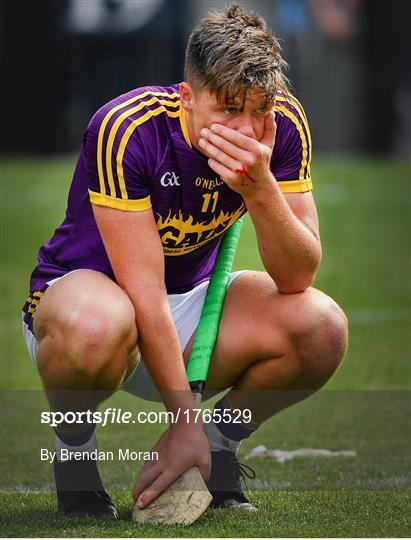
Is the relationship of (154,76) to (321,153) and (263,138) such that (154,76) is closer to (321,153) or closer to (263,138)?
(321,153)

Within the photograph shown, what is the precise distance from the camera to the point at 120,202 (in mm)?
3713

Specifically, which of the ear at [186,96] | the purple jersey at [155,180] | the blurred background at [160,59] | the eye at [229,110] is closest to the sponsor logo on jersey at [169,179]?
the purple jersey at [155,180]

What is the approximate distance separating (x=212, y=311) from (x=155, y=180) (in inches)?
21.0

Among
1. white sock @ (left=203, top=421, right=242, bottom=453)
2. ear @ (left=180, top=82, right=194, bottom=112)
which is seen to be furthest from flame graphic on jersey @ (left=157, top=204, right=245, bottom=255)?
A: white sock @ (left=203, top=421, right=242, bottom=453)

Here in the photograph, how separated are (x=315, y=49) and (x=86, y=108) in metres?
3.94

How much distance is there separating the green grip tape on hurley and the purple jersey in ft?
0.45

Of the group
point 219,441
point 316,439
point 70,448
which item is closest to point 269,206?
point 219,441

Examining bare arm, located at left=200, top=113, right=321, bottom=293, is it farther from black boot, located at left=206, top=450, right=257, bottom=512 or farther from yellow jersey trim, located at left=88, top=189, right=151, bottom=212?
black boot, located at left=206, top=450, right=257, bottom=512

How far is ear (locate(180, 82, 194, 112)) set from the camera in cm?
374

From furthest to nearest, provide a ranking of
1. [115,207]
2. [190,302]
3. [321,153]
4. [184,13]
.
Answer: [321,153] → [184,13] → [190,302] → [115,207]

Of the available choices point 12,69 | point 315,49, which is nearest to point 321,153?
point 315,49

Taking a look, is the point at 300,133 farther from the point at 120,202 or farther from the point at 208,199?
the point at 120,202

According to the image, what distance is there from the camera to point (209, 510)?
391cm

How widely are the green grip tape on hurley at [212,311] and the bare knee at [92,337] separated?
393 mm
